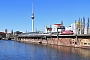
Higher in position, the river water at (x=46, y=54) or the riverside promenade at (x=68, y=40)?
the riverside promenade at (x=68, y=40)

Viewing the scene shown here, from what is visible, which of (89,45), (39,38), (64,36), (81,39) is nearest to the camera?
(89,45)

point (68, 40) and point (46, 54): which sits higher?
point (68, 40)

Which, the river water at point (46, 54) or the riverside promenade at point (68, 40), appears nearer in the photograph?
the river water at point (46, 54)

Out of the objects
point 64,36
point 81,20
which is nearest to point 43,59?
point 64,36

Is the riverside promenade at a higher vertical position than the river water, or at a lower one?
higher

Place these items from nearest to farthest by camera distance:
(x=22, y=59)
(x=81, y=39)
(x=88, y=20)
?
(x=22, y=59) → (x=81, y=39) → (x=88, y=20)

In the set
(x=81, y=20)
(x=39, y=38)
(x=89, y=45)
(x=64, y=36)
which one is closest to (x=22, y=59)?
(x=89, y=45)

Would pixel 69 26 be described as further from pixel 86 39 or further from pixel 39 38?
pixel 86 39

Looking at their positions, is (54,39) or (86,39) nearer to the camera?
(86,39)

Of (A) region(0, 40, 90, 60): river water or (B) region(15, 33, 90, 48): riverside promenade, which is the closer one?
(A) region(0, 40, 90, 60): river water

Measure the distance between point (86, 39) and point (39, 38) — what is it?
76.0 m

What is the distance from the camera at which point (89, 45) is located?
106 meters

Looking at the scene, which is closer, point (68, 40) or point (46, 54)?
point (46, 54)

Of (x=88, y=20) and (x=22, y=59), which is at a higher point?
(x=88, y=20)
